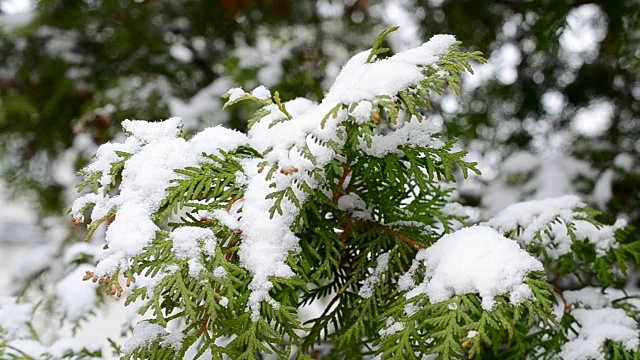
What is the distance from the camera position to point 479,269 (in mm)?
715

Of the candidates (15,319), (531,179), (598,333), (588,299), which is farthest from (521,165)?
(15,319)

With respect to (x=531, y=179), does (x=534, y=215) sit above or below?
below

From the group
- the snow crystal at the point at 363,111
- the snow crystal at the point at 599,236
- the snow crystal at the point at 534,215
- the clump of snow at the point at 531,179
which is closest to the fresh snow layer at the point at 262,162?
the snow crystal at the point at 363,111

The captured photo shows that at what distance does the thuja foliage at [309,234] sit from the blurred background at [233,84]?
3.29 feet

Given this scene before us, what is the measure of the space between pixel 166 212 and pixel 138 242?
0.06m

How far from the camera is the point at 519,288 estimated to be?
69 cm

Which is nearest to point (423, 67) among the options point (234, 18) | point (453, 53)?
point (453, 53)

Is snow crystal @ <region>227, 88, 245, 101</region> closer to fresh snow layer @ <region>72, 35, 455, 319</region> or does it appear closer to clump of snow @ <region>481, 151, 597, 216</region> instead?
fresh snow layer @ <region>72, 35, 455, 319</region>

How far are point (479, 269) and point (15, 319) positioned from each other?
36.0 inches

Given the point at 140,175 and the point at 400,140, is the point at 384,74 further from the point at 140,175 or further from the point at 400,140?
the point at 140,175

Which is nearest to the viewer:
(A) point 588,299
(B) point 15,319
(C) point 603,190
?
(A) point 588,299

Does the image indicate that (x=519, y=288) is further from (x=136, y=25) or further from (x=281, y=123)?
(x=136, y=25)

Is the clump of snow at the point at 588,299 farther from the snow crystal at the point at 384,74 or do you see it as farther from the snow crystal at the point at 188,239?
the snow crystal at the point at 188,239

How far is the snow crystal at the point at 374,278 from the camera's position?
2.64ft
